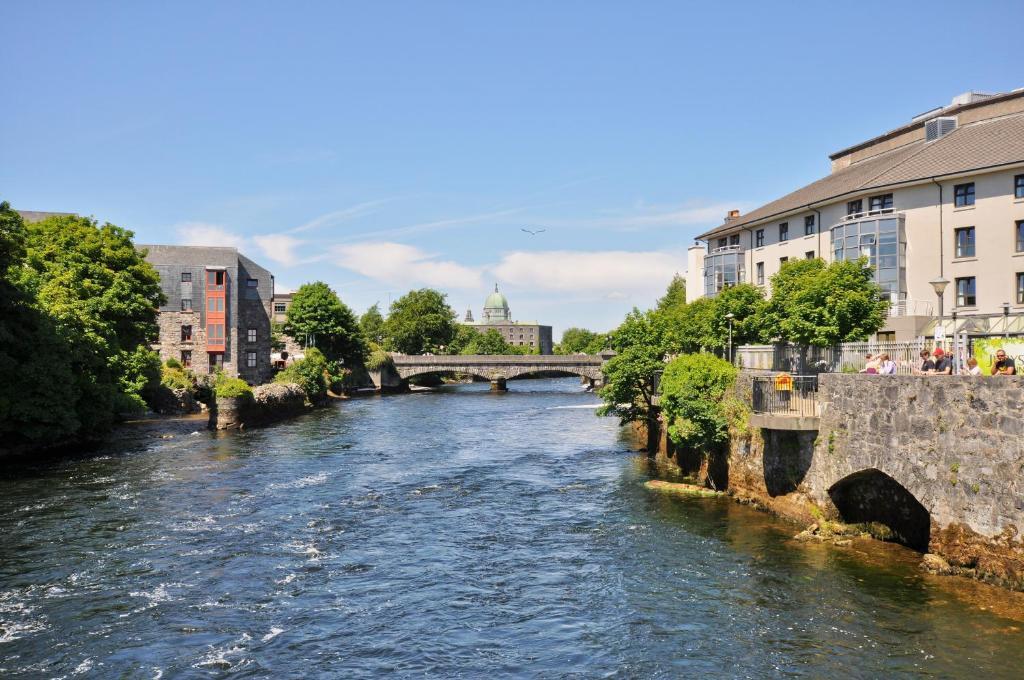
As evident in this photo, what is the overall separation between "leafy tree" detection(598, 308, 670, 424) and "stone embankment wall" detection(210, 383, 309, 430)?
28.2m

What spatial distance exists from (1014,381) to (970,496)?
3.04 m

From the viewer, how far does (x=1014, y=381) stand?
59.1 ft

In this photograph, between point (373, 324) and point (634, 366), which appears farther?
point (373, 324)

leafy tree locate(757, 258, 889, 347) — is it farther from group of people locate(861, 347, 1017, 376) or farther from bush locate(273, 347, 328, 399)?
bush locate(273, 347, 328, 399)

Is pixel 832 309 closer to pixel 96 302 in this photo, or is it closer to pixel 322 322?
pixel 96 302

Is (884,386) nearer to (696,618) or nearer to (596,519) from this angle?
(696,618)

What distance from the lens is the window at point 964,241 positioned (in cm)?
4410

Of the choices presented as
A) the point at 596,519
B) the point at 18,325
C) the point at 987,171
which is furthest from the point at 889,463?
the point at 18,325

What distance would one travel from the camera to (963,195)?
44375 millimetres

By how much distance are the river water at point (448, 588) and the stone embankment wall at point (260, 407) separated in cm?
2018

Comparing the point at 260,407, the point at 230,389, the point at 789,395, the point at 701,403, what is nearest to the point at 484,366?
the point at 260,407

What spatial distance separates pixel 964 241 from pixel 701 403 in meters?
24.6

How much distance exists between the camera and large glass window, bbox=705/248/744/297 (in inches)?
2532

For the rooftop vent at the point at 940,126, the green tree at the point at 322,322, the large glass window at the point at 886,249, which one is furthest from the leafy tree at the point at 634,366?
the green tree at the point at 322,322
